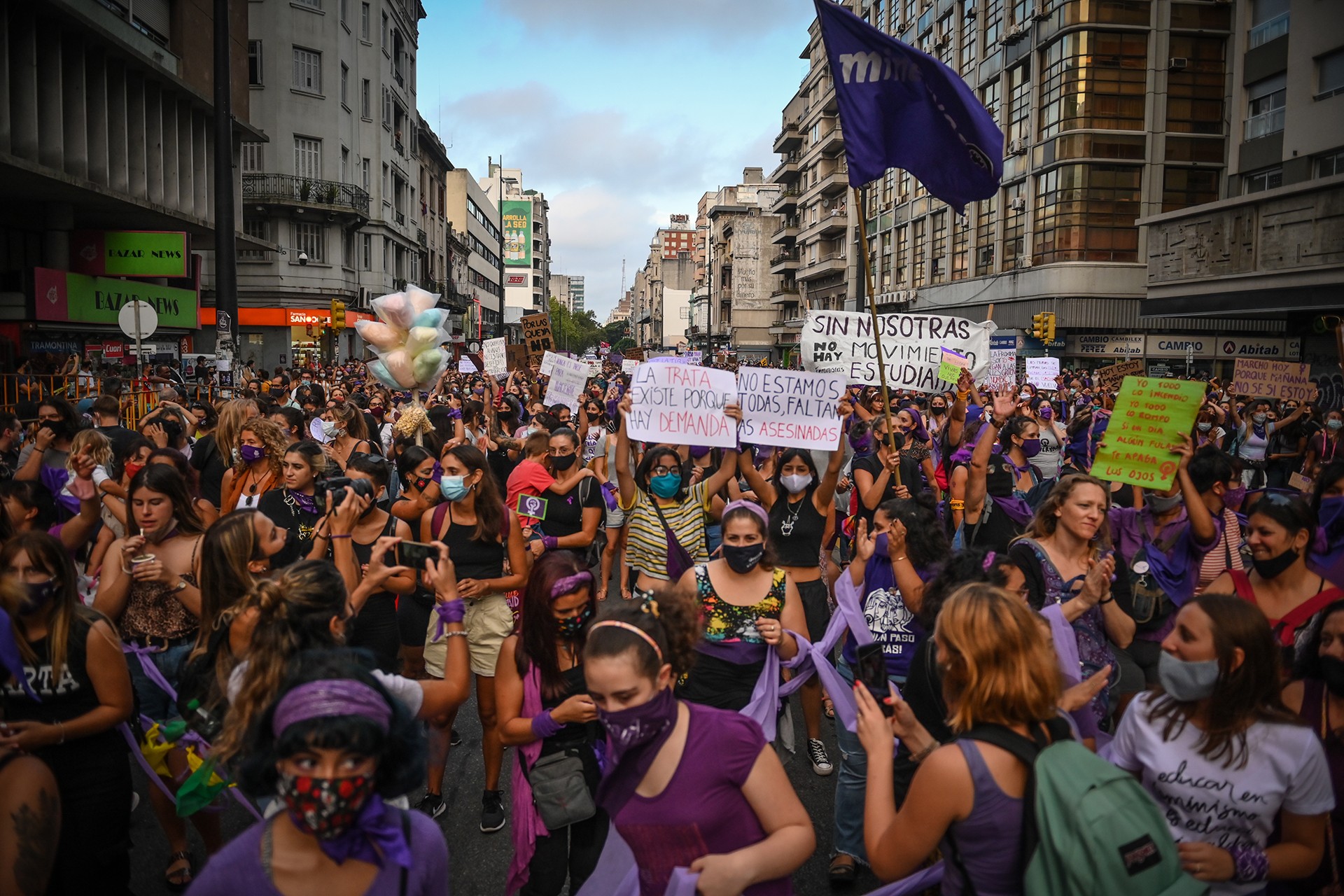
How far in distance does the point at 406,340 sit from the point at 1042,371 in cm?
1384

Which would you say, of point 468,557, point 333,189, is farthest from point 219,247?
point 333,189

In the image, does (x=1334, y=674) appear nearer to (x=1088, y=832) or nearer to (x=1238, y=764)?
(x=1238, y=764)

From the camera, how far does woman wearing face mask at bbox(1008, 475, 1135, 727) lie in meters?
3.99

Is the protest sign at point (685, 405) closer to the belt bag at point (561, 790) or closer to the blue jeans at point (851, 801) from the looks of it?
the blue jeans at point (851, 801)

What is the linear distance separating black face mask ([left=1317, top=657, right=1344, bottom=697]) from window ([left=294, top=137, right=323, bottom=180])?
4268cm

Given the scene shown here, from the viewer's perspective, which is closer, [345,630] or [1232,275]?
[345,630]

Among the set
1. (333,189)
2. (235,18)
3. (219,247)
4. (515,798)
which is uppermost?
(235,18)

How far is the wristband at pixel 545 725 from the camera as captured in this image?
10.5 feet

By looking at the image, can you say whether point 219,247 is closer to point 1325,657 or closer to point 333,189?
point 1325,657

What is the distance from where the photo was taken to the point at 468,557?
5133mm

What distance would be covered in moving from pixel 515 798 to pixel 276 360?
39.3 metres

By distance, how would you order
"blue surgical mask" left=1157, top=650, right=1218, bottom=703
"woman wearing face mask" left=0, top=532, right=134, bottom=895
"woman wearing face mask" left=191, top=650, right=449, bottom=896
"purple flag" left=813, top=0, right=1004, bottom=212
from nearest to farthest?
"woman wearing face mask" left=191, top=650, right=449, bottom=896 → "blue surgical mask" left=1157, top=650, right=1218, bottom=703 → "woman wearing face mask" left=0, top=532, right=134, bottom=895 → "purple flag" left=813, top=0, right=1004, bottom=212

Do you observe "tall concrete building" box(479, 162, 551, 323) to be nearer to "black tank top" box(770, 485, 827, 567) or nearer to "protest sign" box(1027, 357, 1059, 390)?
"protest sign" box(1027, 357, 1059, 390)

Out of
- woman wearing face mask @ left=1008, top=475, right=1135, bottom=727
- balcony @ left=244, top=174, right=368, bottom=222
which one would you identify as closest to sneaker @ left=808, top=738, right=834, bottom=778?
woman wearing face mask @ left=1008, top=475, right=1135, bottom=727
